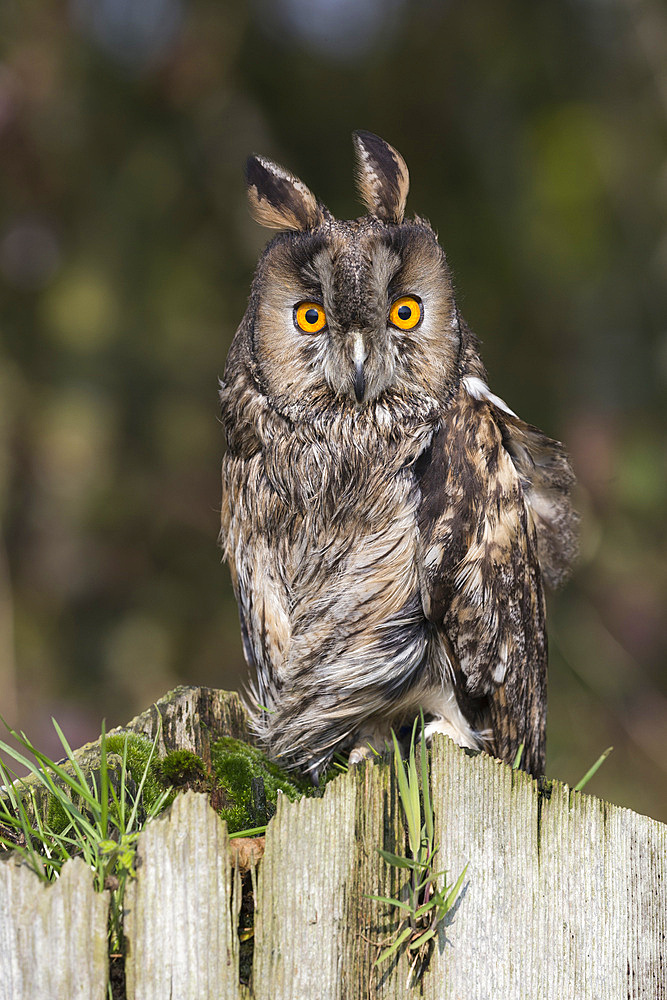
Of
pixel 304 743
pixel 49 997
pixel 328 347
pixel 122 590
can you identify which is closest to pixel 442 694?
pixel 304 743

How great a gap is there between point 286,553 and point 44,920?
4.09ft

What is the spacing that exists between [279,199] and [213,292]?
293 cm

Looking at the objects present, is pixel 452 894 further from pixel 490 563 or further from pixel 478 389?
pixel 478 389

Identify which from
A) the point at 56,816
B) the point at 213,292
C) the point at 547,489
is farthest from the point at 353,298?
the point at 213,292

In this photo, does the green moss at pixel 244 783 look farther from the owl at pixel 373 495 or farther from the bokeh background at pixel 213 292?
the bokeh background at pixel 213 292

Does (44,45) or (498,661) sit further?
(44,45)

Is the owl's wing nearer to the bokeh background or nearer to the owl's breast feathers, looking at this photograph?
the owl's breast feathers

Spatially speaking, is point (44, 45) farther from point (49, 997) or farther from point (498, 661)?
point (49, 997)

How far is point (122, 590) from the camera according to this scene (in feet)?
16.6

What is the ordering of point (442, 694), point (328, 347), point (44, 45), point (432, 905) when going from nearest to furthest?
point (432, 905) < point (328, 347) < point (442, 694) < point (44, 45)

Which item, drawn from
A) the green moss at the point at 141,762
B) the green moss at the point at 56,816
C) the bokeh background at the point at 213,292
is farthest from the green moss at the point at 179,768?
the bokeh background at the point at 213,292

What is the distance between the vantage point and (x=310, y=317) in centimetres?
220

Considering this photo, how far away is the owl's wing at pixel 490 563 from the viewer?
2.18 metres

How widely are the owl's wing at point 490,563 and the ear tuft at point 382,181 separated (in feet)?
1.54
